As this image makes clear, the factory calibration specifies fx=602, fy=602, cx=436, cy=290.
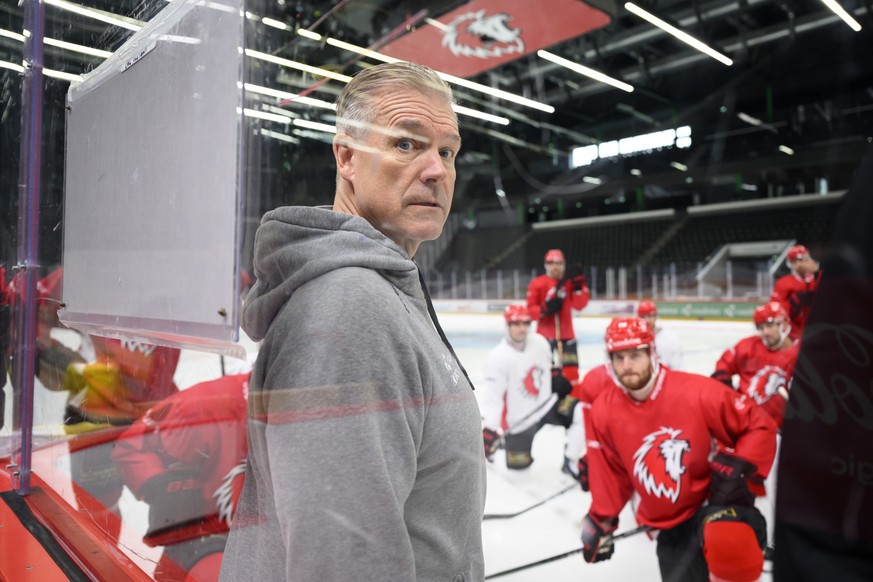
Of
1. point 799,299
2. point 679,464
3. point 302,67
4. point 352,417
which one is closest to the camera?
point 352,417

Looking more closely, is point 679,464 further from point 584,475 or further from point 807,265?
point 807,265

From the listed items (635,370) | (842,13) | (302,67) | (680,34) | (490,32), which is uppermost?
(680,34)

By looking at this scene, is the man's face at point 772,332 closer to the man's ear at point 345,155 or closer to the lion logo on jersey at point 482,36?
the lion logo on jersey at point 482,36

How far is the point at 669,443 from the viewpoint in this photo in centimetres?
191

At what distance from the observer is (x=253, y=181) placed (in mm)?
919

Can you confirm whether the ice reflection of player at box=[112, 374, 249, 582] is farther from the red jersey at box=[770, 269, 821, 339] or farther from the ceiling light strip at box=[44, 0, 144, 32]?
the red jersey at box=[770, 269, 821, 339]

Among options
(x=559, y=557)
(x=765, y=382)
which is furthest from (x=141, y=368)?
(x=765, y=382)

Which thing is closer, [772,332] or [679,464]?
[679,464]

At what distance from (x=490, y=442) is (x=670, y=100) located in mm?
6856

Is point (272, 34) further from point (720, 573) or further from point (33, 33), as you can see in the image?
point (720, 573)

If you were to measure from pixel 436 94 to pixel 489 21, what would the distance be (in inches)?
99.4

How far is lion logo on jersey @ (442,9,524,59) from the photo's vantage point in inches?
71.5

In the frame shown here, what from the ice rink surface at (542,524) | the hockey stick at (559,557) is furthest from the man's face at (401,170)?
the hockey stick at (559,557)

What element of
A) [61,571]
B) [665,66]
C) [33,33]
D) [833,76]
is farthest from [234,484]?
[665,66]
